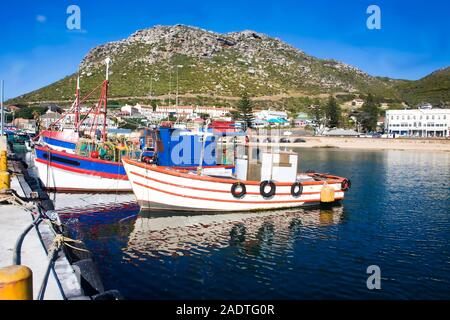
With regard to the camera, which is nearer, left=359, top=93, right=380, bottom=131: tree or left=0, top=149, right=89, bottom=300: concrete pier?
left=0, top=149, right=89, bottom=300: concrete pier

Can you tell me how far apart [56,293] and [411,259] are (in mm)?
13385

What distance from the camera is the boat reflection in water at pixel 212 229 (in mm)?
16562

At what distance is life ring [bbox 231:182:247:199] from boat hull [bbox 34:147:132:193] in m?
10.3

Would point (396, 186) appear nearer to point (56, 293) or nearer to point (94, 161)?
point (94, 161)

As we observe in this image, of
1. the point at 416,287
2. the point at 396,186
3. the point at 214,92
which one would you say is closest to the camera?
the point at 416,287

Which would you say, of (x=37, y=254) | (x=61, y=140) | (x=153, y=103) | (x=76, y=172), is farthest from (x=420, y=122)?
(x=37, y=254)

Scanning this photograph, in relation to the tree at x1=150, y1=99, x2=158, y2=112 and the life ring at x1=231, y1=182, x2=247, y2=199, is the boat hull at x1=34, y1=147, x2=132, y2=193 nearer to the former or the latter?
the life ring at x1=231, y1=182, x2=247, y2=199

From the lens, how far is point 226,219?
21.8 meters

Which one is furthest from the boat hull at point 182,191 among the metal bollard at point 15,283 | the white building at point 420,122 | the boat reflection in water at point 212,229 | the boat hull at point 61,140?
the white building at point 420,122

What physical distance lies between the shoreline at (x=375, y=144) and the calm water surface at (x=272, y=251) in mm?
77484

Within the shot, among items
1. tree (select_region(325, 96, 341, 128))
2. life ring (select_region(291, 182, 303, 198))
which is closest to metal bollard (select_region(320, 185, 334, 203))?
life ring (select_region(291, 182, 303, 198))

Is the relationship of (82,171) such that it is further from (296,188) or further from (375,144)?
(375,144)

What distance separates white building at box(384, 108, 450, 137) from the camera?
119 metres
